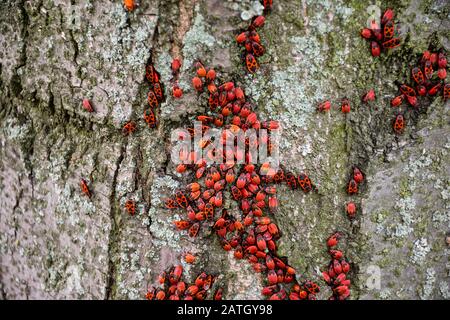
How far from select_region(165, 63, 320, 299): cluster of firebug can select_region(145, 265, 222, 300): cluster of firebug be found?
0.25 meters

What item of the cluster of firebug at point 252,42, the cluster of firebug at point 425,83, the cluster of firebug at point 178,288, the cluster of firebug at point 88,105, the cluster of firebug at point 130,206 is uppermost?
the cluster of firebug at point 252,42

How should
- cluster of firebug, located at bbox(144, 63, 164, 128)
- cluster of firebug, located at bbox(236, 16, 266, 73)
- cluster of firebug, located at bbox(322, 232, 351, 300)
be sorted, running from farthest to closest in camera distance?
cluster of firebug, located at bbox(322, 232, 351, 300)
cluster of firebug, located at bbox(144, 63, 164, 128)
cluster of firebug, located at bbox(236, 16, 266, 73)

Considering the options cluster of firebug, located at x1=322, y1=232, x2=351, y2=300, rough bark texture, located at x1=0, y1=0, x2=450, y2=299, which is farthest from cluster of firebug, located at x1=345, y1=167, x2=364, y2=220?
cluster of firebug, located at x1=322, y1=232, x2=351, y2=300

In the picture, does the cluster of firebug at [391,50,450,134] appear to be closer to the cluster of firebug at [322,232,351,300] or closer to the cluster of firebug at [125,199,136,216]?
the cluster of firebug at [322,232,351,300]

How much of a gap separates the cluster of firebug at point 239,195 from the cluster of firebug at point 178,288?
0.25 metres

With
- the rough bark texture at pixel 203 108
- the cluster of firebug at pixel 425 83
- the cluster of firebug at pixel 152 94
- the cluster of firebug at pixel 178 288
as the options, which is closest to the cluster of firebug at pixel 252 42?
the rough bark texture at pixel 203 108

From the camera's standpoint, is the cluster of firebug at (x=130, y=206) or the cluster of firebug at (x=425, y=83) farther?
the cluster of firebug at (x=130, y=206)

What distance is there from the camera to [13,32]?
3.22m

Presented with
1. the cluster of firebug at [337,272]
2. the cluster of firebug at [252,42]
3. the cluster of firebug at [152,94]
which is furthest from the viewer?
the cluster of firebug at [337,272]

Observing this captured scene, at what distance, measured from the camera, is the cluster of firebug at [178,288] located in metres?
3.06

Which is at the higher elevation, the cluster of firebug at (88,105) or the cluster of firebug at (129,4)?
the cluster of firebug at (129,4)

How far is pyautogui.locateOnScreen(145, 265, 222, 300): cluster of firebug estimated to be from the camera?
306 cm

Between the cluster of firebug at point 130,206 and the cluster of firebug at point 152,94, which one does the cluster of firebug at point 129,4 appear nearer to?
the cluster of firebug at point 152,94

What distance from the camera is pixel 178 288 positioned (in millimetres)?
3068
